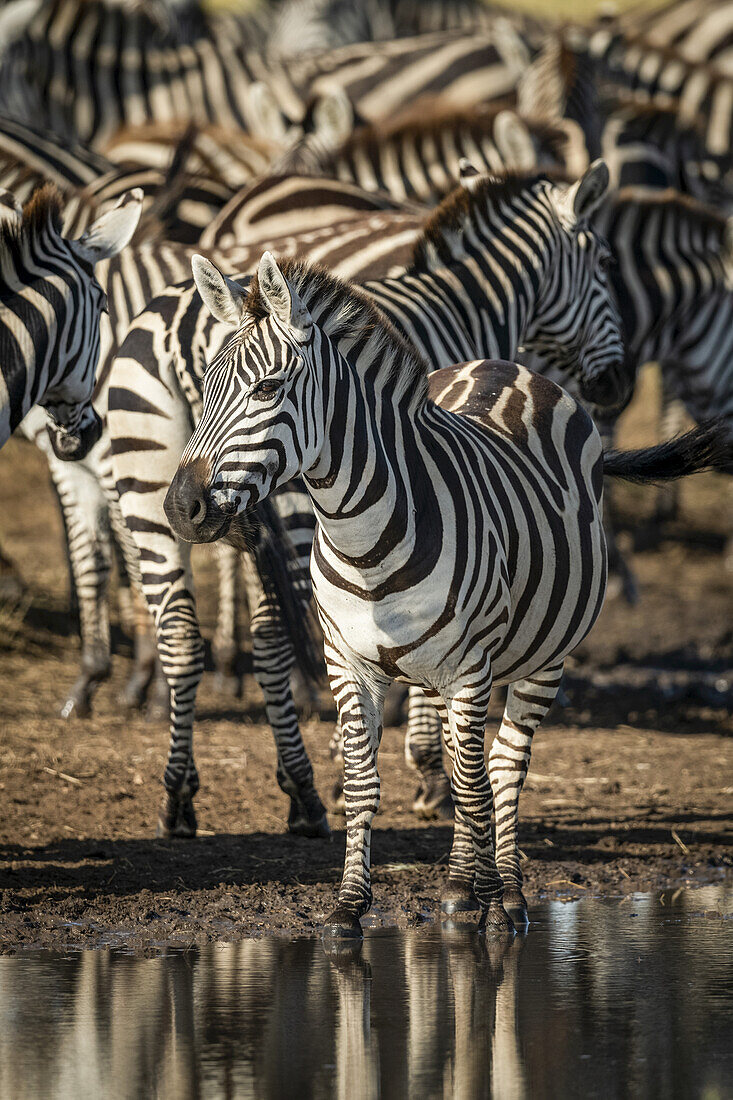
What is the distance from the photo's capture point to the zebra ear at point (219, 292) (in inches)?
187

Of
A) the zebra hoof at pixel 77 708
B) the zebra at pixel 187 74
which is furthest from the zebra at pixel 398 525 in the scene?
the zebra at pixel 187 74

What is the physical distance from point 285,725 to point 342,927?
5.69 ft

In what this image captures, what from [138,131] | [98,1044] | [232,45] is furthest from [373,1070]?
[232,45]

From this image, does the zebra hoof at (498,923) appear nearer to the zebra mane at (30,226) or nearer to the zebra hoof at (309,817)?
the zebra hoof at (309,817)

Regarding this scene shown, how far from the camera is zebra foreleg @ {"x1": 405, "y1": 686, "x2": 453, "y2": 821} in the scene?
6797 mm

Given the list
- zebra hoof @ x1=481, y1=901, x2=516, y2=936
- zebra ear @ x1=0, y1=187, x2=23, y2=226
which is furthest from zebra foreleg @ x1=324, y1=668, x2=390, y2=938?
zebra ear @ x1=0, y1=187, x2=23, y2=226

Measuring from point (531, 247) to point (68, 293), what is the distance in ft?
8.08

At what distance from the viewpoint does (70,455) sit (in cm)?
659

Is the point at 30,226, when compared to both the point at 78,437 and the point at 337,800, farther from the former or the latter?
the point at 337,800

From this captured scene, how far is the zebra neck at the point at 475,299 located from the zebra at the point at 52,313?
1405mm

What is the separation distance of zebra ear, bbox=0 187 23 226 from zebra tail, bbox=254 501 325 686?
1.62 metres

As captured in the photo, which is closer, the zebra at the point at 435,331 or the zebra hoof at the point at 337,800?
the zebra at the point at 435,331

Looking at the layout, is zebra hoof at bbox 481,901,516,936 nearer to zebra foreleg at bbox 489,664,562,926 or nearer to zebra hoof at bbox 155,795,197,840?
zebra foreleg at bbox 489,664,562,926

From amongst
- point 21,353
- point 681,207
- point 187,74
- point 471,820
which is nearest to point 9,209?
point 21,353
